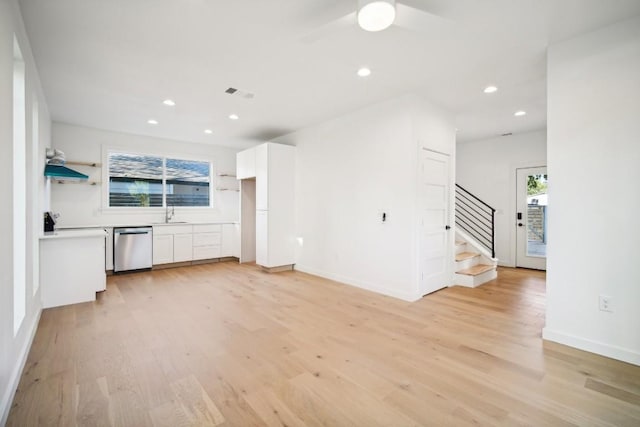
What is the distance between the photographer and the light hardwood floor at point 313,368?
172 centimetres

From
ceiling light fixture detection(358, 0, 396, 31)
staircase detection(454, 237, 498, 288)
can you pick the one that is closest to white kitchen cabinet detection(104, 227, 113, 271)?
ceiling light fixture detection(358, 0, 396, 31)

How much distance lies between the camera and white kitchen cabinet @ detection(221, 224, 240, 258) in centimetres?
660

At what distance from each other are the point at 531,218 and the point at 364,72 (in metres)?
4.94

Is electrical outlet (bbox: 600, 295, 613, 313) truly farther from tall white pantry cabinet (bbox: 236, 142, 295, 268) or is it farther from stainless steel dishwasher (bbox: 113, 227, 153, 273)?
stainless steel dishwasher (bbox: 113, 227, 153, 273)

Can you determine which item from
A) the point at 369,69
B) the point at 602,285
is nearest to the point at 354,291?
the point at 602,285

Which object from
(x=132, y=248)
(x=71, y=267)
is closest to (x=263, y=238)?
(x=132, y=248)

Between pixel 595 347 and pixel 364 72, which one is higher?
pixel 364 72

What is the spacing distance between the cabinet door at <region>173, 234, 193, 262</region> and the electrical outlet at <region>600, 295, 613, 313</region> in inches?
247

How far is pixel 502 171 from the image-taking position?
20.4ft

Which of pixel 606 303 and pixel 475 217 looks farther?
pixel 475 217

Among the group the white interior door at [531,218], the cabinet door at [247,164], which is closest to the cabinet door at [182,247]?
the cabinet door at [247,164]

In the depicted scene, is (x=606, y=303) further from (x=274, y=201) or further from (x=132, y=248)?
(x=132, y=248)

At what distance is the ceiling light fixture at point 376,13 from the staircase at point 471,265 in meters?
3.92

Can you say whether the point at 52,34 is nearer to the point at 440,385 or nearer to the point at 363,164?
the point at 363,164
